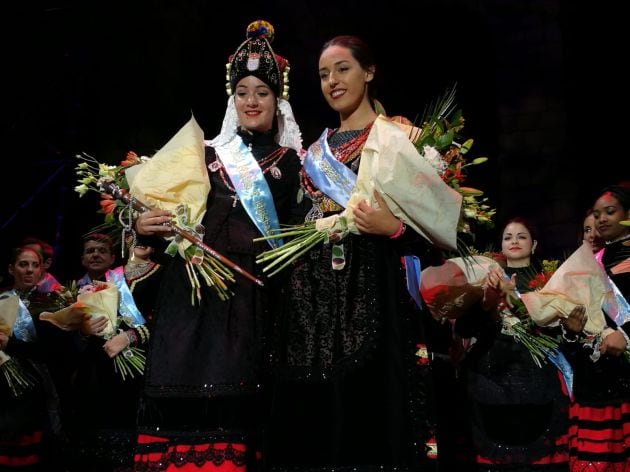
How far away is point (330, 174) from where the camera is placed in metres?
3.04

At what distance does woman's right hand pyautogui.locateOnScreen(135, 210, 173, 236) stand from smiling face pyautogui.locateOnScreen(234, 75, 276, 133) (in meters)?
0.55

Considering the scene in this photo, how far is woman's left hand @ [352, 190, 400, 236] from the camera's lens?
2827 millimetres

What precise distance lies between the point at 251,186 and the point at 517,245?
218 cm

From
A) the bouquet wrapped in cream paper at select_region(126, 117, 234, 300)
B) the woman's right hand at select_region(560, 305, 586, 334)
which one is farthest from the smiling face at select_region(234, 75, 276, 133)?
the woman's right hand at select_region(560, 305, 586, 334)

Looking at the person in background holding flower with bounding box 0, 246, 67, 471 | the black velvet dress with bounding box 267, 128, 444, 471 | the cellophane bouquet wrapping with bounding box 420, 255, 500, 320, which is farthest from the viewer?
the person in background holding flower with bounding box 0, 246, 67, 471

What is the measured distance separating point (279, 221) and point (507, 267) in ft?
6.86

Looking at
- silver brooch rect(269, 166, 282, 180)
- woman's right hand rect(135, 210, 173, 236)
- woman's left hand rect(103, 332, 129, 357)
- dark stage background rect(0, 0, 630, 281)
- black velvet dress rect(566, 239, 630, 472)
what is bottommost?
black velvet dress rect(566, 239, 630, 472)

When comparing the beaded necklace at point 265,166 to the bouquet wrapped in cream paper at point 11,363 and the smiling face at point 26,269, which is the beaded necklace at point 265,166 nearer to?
the bouquet wrapped in cream paper at point 11,363

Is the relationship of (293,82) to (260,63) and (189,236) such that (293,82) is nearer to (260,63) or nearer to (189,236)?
(260,63)

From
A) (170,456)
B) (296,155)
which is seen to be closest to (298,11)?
(296,155)

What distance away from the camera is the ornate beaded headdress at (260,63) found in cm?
346

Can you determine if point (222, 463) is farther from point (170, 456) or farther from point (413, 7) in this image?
point (413, 7)

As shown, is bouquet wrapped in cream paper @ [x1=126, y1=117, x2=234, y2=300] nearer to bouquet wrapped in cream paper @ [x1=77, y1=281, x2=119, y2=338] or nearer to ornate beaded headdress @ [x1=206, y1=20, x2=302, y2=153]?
ornate beaded headdress @ [x1=206, y1=20, x2=302, y2=153]

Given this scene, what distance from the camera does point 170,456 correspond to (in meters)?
2.99
